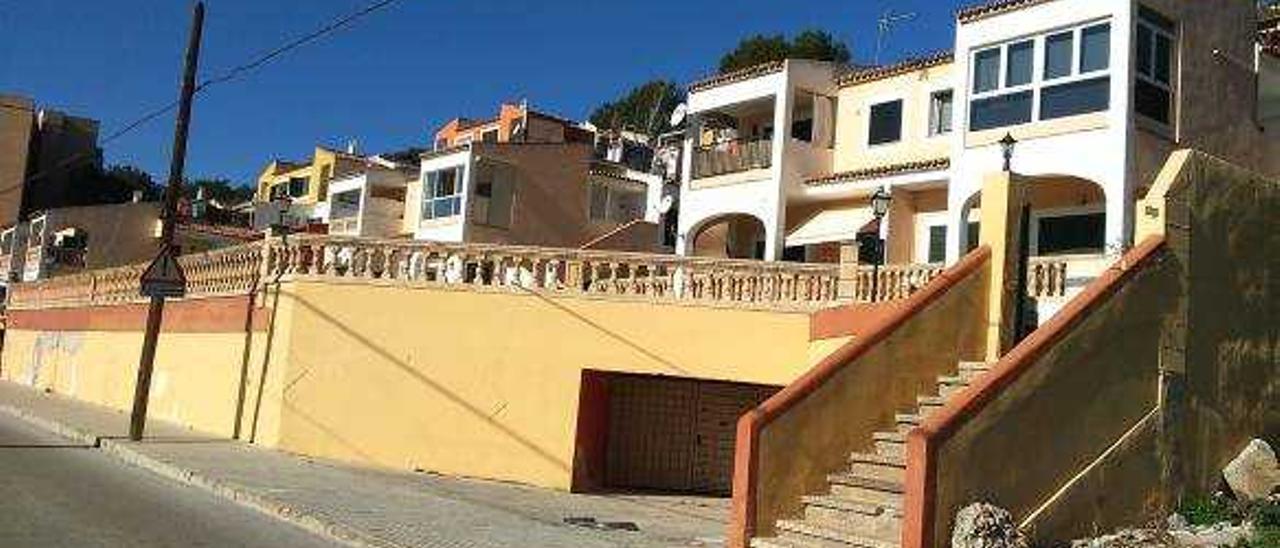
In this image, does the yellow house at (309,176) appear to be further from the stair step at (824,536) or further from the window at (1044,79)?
the stair step at (824,536)

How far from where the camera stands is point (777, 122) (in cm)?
3172

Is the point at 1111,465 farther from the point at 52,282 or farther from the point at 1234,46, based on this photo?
the point at 52,282

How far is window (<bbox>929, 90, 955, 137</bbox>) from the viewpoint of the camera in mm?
29375

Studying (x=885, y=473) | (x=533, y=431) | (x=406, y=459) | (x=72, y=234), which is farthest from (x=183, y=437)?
(x=72, y=234)

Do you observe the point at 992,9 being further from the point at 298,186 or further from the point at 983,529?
the point at 298,186

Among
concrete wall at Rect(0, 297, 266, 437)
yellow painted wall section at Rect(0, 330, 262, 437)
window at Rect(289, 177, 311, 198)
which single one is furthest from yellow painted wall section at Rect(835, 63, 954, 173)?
window at Rect(289, 177, 311, 198)

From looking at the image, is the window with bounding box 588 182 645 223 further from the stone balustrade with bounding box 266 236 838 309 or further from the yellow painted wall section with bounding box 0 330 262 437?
the stone balustrade with bounding box 266 236 838 309

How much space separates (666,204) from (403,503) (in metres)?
25.0


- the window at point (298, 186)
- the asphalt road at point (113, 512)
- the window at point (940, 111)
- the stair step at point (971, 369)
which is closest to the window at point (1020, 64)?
the window at point (940, 111)

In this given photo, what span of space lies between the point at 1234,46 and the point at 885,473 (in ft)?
59.5

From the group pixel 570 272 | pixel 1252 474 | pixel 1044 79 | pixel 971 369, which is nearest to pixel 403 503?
pixel 570 272

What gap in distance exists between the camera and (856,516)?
1187 centimetres

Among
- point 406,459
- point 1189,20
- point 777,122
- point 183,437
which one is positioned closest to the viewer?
point 406,459

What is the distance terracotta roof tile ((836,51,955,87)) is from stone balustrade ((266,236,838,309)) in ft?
37.9
